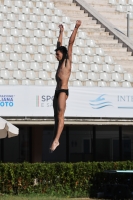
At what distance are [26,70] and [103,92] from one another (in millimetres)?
3414

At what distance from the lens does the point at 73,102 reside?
23.7m

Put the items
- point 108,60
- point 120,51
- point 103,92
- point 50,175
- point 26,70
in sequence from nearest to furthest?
1. point 50,175
2. point 103,92
3. point 26,70
4. point 108,60
5. point 120,51

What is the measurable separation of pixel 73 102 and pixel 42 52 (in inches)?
155

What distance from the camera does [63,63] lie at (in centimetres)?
810

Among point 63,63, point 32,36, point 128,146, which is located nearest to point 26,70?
point 32,36

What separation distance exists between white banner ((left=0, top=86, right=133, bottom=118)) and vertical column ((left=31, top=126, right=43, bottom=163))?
7.66 feet

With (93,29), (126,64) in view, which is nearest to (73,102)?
(126,64)

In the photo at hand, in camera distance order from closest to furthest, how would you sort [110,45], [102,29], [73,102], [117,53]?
[73,102] → [117,53] → [110,45] → [102,29]

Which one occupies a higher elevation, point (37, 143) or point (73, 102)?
point (73, 102)

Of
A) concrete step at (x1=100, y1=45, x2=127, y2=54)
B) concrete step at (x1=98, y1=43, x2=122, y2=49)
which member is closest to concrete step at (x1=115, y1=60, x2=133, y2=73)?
A: concrete step at (x1=100, y1=45, x2=127, y2=54)

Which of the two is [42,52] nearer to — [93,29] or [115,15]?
[93,29]

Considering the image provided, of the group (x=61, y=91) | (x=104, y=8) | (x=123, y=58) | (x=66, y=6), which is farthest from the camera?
(x=104, y=8)

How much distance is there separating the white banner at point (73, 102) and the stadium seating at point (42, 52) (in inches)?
67.6

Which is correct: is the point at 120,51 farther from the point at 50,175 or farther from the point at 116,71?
the point at 50,175
